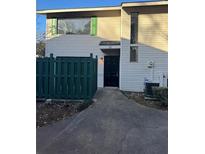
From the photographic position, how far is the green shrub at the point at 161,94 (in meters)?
11.5

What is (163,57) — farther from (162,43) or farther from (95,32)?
(95,32)

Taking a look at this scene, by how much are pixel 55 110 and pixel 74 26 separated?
9378 mm

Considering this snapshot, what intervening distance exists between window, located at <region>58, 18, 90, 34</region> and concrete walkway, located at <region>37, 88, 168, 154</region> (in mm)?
8701

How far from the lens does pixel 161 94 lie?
39.3ft

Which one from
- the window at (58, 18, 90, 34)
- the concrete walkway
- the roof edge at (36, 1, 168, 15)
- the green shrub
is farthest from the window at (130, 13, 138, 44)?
the concrete walkway

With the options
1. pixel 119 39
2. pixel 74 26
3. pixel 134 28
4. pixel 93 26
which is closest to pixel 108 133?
pixel 134 28

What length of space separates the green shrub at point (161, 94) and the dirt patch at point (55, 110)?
3.23 m

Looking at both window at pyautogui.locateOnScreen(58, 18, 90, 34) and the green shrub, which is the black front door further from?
the green shrub

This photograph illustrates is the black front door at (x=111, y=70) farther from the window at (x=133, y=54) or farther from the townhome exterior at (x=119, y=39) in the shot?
the window at (x=133, y=54)

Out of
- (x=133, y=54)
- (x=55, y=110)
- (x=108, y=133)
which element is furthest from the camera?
(x=133, y=54)

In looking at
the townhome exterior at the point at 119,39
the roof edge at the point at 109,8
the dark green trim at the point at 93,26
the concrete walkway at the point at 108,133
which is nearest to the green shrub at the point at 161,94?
the concrete walkway at the point at 108,133

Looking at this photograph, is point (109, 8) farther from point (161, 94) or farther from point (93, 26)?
point (161, 94)
